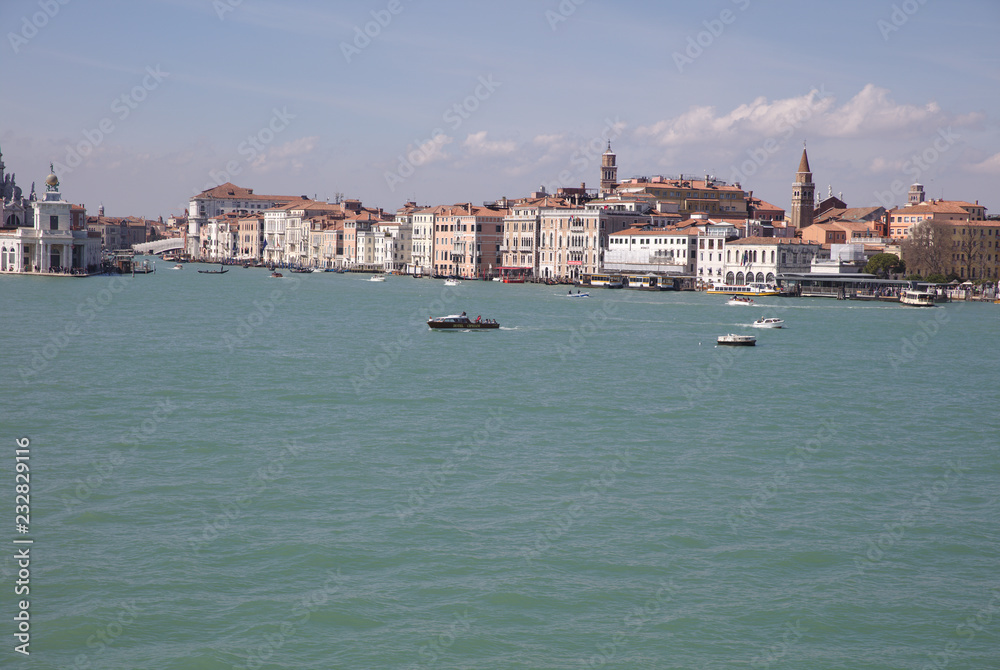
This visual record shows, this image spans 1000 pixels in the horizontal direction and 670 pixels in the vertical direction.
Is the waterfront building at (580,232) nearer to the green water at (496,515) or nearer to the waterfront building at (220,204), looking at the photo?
the green water at (496,515)

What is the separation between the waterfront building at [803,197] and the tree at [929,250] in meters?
11.3

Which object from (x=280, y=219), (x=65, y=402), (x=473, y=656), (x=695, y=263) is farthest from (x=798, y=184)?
(x=473, y=656)

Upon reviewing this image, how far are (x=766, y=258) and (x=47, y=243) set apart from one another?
31.4m

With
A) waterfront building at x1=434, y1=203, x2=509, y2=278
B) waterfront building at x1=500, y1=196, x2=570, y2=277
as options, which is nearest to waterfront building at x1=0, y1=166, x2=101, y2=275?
waterfront building at x1=434, y1=203, x2=509, y2=278

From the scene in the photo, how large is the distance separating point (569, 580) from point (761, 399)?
832cm

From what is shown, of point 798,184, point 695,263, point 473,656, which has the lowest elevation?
point 473,656

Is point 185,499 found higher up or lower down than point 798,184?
lower down

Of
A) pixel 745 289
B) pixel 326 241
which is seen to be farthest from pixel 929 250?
pixel 326 241

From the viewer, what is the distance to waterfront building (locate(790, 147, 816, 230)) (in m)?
58.7

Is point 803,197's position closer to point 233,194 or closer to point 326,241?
point 326,241

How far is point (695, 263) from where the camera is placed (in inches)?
1955

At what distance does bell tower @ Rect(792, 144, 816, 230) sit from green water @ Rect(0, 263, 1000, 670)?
43.1 meters

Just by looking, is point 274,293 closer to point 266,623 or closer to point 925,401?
point 925,401

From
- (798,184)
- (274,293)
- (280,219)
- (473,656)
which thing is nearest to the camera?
(473,656)
